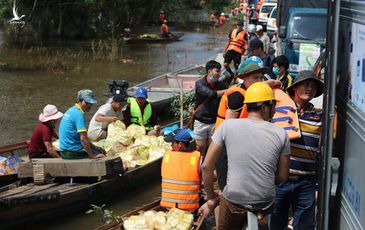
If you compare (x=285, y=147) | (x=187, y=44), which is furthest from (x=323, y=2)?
(x=187, y=44)

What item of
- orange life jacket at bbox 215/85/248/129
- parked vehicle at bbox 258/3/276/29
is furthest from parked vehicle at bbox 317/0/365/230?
parked vehicle at bbox 258/3/276/29

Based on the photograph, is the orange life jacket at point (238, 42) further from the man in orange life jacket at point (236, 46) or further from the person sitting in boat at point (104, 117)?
the person sitting in boat at point (104, 117)

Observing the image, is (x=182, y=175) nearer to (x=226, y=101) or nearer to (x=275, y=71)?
(x=226, y=101)

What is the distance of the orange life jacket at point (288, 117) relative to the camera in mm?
4480

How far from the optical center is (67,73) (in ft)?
75.9

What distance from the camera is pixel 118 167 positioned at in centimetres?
808

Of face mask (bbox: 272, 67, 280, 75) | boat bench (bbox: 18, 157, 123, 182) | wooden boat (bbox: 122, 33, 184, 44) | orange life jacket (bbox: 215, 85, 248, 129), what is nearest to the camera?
orange life jacket (bbox: 215, 85, 248, 129)

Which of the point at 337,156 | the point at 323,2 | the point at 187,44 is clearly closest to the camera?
the point at 337,156

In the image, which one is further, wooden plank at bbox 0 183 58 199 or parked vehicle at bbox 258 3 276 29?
parked vehicle at bbox 258 3 276 29

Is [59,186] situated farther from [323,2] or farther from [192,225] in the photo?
[323,2]

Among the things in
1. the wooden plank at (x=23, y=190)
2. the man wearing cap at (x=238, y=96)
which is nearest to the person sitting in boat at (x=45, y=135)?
the wooden plank at (x=23, y=190)

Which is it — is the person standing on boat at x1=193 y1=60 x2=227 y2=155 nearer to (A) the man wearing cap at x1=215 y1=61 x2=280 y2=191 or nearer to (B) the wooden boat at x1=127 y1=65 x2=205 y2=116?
(A) the man wearing cap at x1=215 y1=61 x2=280 y2=191

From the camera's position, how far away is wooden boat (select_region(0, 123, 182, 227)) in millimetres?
7070

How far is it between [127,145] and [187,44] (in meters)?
26.4
